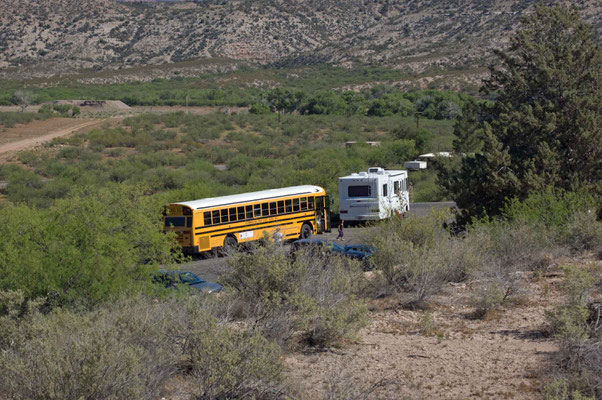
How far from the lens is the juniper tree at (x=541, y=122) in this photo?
23.4 m

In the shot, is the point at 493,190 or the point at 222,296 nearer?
the point at 222,296

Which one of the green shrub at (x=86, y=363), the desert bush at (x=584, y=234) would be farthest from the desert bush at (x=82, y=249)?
the desert bush at (x=584, y=234)

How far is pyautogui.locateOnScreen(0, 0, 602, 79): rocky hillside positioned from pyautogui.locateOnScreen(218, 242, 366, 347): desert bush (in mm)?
108086

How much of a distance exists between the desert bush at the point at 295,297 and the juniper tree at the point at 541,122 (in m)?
11.7

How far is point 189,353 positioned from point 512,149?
1710 cm

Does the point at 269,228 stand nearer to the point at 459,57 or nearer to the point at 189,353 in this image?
the point at 189,353

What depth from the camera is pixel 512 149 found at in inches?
971

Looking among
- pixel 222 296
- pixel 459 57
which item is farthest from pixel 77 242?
pixel 459 57

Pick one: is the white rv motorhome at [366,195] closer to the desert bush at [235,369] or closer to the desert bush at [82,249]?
the desert bush at [82,249]

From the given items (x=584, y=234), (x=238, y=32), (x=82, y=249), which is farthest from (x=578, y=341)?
(x=238, y=32)

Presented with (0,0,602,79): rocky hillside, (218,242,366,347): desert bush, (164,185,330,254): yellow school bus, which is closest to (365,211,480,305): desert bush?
(218,242,366,347): desert bush

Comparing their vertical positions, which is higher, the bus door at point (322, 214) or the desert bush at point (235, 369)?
the desert bush at point (235, 369)

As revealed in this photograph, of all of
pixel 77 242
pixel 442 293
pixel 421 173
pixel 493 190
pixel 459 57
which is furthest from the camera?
pixel 459 57

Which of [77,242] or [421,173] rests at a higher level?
[77,242]
